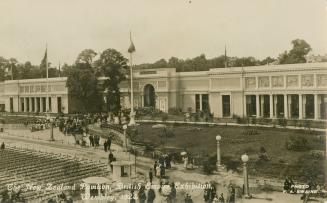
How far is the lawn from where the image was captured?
2660cm

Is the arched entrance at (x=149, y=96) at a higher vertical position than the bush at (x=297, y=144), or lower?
higher

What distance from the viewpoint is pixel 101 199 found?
20.4 m

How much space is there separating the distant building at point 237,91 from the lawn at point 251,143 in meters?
9.25

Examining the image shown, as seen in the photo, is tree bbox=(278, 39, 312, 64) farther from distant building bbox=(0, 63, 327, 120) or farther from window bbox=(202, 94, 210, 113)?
distant building bbox=(0, 63, 327, 120)

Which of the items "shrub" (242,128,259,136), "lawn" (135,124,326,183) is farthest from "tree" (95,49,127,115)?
"shrub" (242,128,259,136)

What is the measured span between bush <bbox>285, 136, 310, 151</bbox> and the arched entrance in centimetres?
2872

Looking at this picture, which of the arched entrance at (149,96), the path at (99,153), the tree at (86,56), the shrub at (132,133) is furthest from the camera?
the tree at (86,56)

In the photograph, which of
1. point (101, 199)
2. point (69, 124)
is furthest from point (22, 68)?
point (101, 199)

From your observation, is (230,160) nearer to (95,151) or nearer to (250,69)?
(95,151)

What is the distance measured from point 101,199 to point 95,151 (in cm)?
1329

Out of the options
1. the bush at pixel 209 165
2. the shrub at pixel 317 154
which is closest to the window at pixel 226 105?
the shrub at pixel 317 154

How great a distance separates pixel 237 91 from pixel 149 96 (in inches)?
529

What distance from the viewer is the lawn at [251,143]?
87.3ft

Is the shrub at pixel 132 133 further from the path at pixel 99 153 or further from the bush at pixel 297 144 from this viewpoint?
the bush at pixel 297 144
